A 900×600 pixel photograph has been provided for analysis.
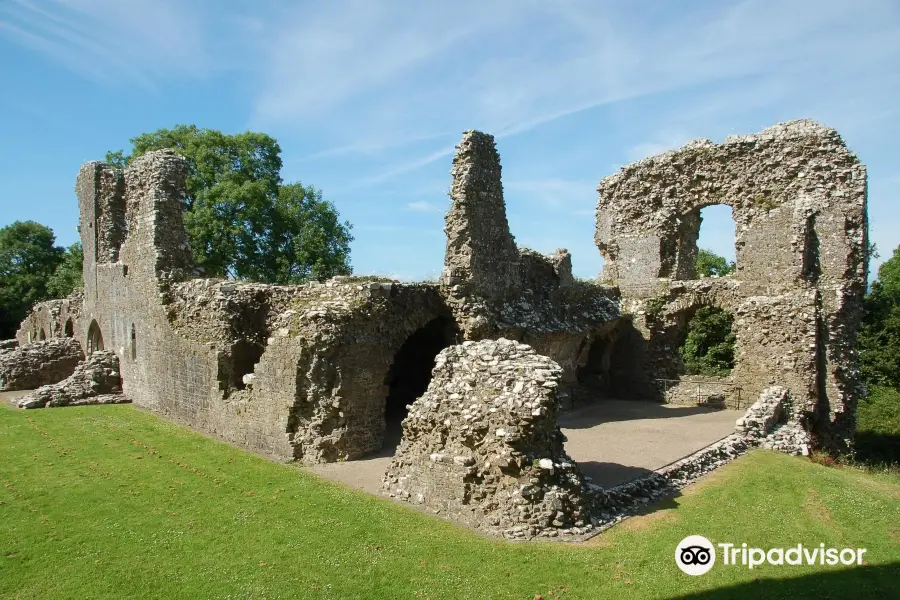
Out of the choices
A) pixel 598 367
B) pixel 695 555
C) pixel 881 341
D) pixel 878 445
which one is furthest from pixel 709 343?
pixel 695 555

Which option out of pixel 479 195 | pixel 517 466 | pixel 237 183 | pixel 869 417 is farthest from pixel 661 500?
pixel 237 183

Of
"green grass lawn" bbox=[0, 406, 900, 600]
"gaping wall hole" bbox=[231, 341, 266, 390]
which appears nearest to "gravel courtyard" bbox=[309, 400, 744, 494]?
"green grass lawn" bbox=[0, 406, 900, 600]

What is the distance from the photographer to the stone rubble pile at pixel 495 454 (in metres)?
8.62

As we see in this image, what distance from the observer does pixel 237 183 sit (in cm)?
3117

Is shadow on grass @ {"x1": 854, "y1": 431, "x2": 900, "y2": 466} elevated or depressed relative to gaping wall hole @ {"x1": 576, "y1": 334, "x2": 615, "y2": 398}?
depressed

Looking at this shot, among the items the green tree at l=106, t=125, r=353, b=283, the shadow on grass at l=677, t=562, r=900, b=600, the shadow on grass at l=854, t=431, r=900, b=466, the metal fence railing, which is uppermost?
the green tree at l=106, t=125, r=353, b=283

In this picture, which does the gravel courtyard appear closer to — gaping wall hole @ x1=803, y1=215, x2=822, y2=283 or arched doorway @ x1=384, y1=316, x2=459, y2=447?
arched doorway @ x1=384, y1=316, x2=459, y2=447

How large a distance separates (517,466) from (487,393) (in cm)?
129

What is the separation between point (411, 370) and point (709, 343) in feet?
72.7

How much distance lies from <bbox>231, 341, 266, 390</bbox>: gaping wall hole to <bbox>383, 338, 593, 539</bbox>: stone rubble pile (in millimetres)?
5643

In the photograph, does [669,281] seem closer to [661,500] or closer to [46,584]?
[661,500]

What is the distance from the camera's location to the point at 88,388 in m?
18.9

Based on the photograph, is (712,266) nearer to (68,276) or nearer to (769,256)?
(769,256)

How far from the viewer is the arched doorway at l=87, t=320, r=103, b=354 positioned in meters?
21.7
